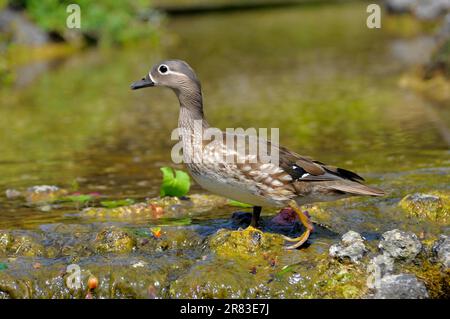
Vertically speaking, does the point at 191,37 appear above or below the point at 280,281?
above

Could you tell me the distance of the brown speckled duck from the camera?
6.77 meters

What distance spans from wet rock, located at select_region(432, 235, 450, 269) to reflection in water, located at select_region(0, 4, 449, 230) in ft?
3.32

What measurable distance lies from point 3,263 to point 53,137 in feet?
23.5

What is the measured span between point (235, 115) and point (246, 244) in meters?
8.33

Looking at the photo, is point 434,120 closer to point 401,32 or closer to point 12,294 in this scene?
point 12,294

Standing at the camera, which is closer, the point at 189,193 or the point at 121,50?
the point at 189,193

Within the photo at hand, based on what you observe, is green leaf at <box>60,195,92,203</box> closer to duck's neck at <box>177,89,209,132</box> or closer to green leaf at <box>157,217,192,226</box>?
green leaf at <box>157,217,192,226</box>

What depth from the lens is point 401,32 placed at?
91.0ft

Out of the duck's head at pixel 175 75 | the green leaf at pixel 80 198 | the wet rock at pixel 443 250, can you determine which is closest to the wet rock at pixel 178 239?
the duck's head at pixel 175 75

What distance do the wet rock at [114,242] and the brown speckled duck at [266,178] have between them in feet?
2.72

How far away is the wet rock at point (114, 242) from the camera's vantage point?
7125 millimetres

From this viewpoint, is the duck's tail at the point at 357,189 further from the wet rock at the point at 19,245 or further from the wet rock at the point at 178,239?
the wet rock at the point at 19,245
